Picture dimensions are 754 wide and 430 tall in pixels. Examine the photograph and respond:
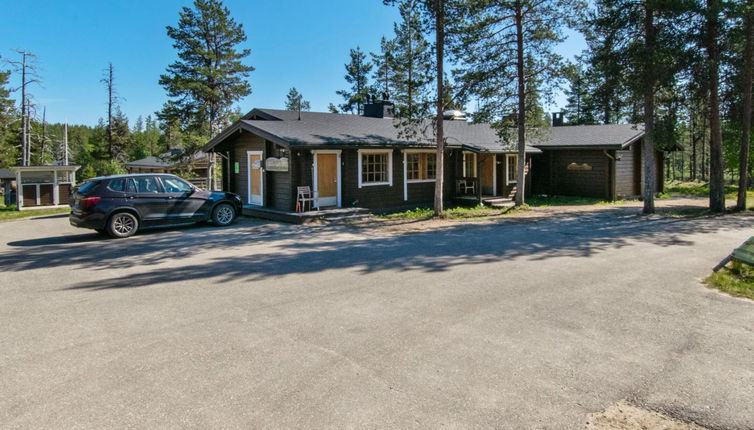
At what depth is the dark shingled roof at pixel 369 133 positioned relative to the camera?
1498 cm

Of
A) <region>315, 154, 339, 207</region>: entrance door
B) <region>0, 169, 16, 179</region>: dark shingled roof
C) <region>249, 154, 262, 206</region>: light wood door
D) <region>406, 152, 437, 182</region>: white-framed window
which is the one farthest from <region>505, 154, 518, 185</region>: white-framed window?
<region>0, 169, 16, 179</region>: dark shingled roof

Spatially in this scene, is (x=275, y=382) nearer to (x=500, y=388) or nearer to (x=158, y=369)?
(x=158, y=369)

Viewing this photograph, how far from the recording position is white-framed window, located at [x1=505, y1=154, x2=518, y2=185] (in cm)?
2106

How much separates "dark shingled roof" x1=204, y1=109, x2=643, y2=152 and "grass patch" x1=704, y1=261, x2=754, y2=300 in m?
9.95

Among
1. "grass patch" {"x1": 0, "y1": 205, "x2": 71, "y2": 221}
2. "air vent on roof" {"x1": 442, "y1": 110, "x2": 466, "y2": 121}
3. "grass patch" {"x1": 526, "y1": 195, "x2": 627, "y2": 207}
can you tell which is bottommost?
"grass patch" {"x1": 0, "y1": 205, "x2": 71, "y2": 221}

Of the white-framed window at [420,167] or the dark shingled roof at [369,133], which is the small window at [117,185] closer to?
the dark shingled roof at [369,133]

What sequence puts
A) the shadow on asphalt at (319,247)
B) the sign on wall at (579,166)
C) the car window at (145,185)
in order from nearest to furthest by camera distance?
the shadow on asphalt at (319,247) → the car window at (145,185) → the sign on wall at (579,166)

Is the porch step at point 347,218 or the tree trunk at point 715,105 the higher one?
the tree trunk at point 715,105

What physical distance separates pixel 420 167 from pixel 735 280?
40.3 feet

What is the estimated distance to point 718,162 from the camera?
15992mm

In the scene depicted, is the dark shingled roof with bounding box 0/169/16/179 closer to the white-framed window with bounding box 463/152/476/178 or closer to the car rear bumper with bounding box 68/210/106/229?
the car rear bumper with bounding box 68/210/106/229

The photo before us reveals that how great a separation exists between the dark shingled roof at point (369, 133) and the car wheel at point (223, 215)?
238 cm

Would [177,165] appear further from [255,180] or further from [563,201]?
[563,201]

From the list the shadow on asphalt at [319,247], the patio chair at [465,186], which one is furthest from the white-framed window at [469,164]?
the shadow on asphalt at [319,247]
